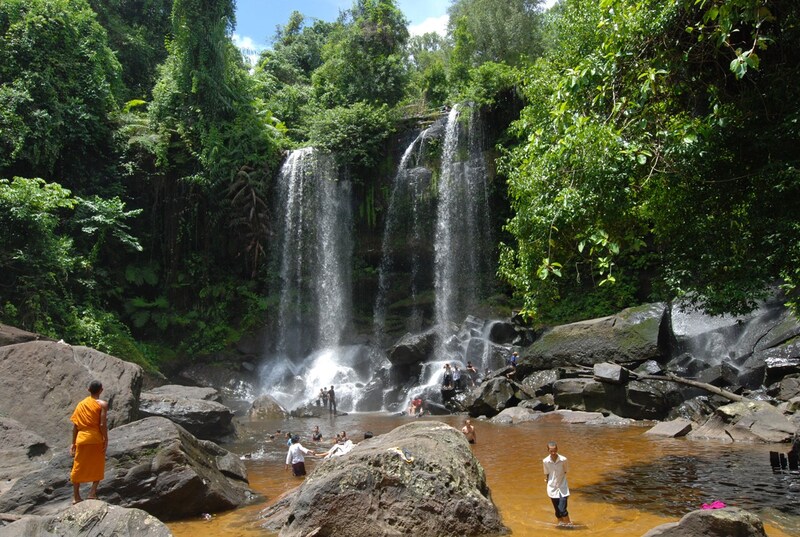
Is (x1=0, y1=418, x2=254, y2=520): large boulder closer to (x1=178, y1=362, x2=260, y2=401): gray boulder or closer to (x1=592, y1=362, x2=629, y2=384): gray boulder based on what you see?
(x1=592, y1=362, x2=629, y2=384): gray boulder

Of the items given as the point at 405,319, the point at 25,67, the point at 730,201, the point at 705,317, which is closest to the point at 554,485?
the point at 730,201

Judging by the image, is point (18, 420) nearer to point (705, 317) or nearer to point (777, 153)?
point (777, 153)

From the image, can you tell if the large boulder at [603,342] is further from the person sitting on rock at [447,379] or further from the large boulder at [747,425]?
the large boulder at [747,425]

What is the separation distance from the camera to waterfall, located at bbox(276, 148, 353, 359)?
2466 centimetres

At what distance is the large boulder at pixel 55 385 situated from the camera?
9305 millimetres

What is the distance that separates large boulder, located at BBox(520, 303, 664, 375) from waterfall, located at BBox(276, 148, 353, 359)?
33.3ft

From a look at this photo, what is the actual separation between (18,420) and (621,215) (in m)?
9.49

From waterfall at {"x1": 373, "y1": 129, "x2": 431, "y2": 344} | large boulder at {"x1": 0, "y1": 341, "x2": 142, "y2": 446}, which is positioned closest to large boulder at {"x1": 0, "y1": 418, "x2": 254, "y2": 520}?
large boulder at {"x1": 0, "y1": 341, "x2": 142, "y2": 446}

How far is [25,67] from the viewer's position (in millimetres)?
20188

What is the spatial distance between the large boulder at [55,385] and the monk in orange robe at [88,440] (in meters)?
3.44

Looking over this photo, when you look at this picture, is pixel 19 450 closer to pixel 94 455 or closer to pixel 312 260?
pixel 94 455

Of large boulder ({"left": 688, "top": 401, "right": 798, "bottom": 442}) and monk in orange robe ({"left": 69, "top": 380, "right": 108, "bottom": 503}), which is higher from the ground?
monk in orange robe ({"left": 69, "top": 380, "right": 108, "bottom": 503})

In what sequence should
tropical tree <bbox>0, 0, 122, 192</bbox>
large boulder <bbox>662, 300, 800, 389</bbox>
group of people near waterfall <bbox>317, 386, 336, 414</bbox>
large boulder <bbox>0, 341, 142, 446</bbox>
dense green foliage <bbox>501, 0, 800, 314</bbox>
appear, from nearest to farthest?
dense green foliage <bbox>501, 0, 800, 314</bbox> < large boulder <bbox>0, 341, 142, 446</bbox> < large boulder <bbox>662, 300, 800, 389</bbox> < group of people near waterfall <bbox>317, 386, 336, 414</bbox> < tropical tree <bbox>0, 0, 122, 192</bbox>

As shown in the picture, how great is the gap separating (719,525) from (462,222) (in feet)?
64.6
